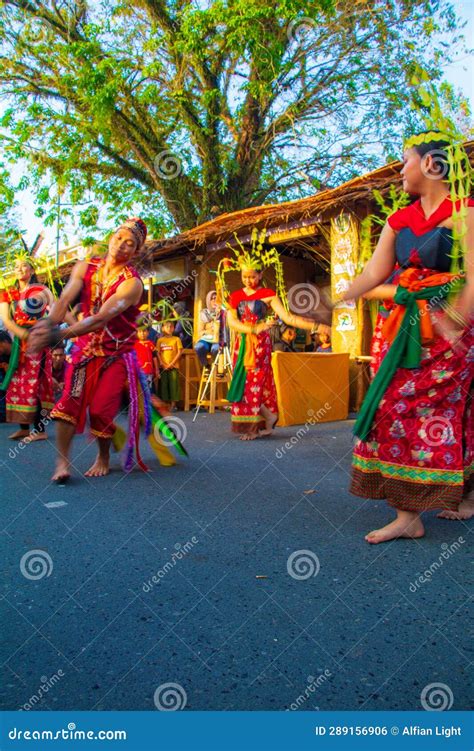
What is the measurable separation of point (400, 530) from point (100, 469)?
2.27m

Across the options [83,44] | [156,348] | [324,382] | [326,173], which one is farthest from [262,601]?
[326,173]

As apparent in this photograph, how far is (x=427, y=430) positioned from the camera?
2562mm

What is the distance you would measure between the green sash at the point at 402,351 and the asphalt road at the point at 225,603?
0.58 m

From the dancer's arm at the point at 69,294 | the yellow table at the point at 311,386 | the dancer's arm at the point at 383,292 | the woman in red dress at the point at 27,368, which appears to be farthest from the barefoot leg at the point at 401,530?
the yellow table at the point at 311,386

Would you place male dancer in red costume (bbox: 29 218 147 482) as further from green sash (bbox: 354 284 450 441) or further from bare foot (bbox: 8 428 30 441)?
bare foot (bbox: 8 428 30 441)

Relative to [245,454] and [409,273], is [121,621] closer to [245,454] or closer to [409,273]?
[409,273]

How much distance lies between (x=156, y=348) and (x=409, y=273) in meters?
A: 6.60

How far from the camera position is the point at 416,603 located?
1.98m

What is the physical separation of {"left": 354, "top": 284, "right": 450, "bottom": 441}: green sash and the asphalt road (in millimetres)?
582

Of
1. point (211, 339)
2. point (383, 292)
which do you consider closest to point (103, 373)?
point (383, 292)

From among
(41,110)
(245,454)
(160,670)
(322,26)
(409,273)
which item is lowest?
(245,454)

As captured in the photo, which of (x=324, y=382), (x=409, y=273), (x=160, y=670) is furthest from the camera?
(x=324, y=382)

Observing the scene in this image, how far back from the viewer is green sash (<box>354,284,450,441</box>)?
8.20ft

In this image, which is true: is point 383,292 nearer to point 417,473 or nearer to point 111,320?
point 417,473
